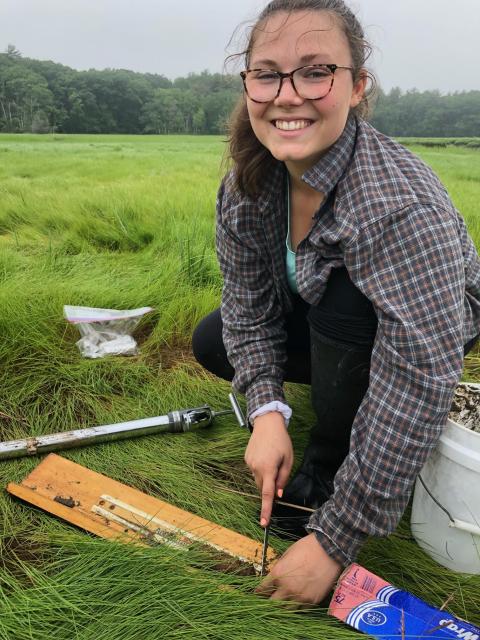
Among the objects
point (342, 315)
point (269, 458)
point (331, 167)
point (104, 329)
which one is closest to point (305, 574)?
point (269, 458)

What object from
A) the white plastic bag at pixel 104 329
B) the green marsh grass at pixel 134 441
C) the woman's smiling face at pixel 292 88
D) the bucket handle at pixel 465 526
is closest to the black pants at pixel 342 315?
the woman's smiling face at pixel 292 88

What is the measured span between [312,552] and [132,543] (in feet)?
1.34

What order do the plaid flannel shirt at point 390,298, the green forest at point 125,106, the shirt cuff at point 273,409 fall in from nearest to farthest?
the plaid flannel shirt at point 390,298 < the shirt cuff at point 273,409 < the green forest at point 125,106

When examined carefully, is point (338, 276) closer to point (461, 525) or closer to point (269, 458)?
point (269, 458)

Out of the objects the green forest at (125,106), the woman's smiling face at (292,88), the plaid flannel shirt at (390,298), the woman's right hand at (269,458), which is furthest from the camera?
the green forest at (125,106)

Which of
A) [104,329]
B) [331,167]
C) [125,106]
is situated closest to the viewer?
[331,167]

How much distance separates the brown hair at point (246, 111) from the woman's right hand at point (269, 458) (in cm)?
57

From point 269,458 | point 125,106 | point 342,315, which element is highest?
point 125,106

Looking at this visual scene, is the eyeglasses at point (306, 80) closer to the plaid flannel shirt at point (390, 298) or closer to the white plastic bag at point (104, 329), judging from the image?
the plaid flannel shirt at point (390, 298)

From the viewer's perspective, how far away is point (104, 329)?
2176mm

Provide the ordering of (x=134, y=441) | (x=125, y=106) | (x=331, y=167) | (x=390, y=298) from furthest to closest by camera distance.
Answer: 1. (x=125, y=106)
2. (x=134, y=441)
3. (x=331, y=167)
4. (x=390, y=298)

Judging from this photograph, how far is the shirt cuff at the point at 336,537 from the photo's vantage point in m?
0.99

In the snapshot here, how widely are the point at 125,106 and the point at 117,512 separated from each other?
139ft

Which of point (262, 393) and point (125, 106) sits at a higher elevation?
point (125, 106)
